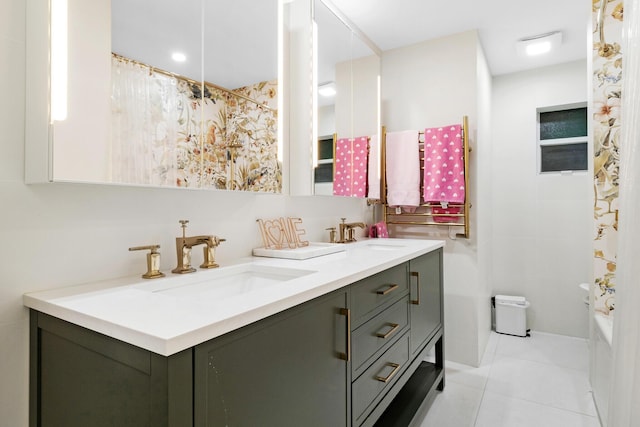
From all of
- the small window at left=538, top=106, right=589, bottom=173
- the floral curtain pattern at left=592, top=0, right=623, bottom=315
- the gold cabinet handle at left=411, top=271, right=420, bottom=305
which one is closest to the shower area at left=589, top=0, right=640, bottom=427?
the floral curtain pattern at left=592, top=0, right=623, bottom=315

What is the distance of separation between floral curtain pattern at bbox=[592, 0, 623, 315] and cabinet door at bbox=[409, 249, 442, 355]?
854mm

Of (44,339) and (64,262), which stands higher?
(64,262)

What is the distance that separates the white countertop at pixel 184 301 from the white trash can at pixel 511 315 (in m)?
2.24

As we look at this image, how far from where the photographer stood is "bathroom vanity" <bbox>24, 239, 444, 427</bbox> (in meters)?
0.67

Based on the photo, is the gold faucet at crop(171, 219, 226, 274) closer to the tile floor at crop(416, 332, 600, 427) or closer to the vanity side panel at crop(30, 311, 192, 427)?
the vanity side panel at crop(30, 311, 192, 427)

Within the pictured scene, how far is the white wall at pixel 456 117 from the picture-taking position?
8.15ft

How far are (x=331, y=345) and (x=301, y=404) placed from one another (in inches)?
7.7

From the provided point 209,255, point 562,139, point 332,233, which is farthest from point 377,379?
point 562,139

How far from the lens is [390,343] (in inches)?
59.7

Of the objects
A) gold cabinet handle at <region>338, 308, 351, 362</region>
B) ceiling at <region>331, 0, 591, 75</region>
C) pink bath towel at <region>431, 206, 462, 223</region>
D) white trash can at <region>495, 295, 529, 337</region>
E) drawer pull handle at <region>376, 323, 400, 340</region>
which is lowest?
white trash can at <region>495, 295, 529, 337</region>

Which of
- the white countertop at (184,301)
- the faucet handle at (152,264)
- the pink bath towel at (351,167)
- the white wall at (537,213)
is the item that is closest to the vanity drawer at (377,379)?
the white countertop at (184,301)

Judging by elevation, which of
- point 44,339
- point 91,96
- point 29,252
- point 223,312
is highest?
point 91,96

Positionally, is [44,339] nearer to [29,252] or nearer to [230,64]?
[29,252]

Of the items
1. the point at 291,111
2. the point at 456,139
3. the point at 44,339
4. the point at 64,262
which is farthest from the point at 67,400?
the point at 456,139
